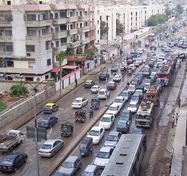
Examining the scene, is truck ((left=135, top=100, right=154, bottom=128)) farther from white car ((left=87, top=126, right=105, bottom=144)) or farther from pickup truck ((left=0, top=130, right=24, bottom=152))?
pickup truck ((left=0, top=130, right=24, bottom=152))

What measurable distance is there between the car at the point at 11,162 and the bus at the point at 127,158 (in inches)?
323

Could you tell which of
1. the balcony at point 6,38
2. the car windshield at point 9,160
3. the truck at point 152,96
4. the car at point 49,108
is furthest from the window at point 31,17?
the car windshield at point 9,160

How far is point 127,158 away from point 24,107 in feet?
77.5

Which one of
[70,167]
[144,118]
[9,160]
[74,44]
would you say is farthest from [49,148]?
[74,44]

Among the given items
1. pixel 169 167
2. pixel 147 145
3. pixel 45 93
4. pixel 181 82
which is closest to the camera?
pixel 169 167

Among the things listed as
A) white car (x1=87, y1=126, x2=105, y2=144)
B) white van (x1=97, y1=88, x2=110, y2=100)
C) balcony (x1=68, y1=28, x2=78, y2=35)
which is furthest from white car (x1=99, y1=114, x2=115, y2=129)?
balcony (x1=68, y1=28, x2=78, y2=35)

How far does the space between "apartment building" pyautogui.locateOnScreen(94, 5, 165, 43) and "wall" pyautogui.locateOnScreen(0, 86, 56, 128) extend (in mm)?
51745

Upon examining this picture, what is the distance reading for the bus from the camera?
26.4m

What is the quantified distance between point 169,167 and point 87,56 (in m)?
48.4

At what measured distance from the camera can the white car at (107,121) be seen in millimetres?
42950

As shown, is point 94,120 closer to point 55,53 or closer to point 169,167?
point 169,167

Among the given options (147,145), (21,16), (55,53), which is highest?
(21,16)

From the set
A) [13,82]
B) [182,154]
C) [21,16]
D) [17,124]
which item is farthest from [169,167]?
[21,16]

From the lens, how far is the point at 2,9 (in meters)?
63.6
